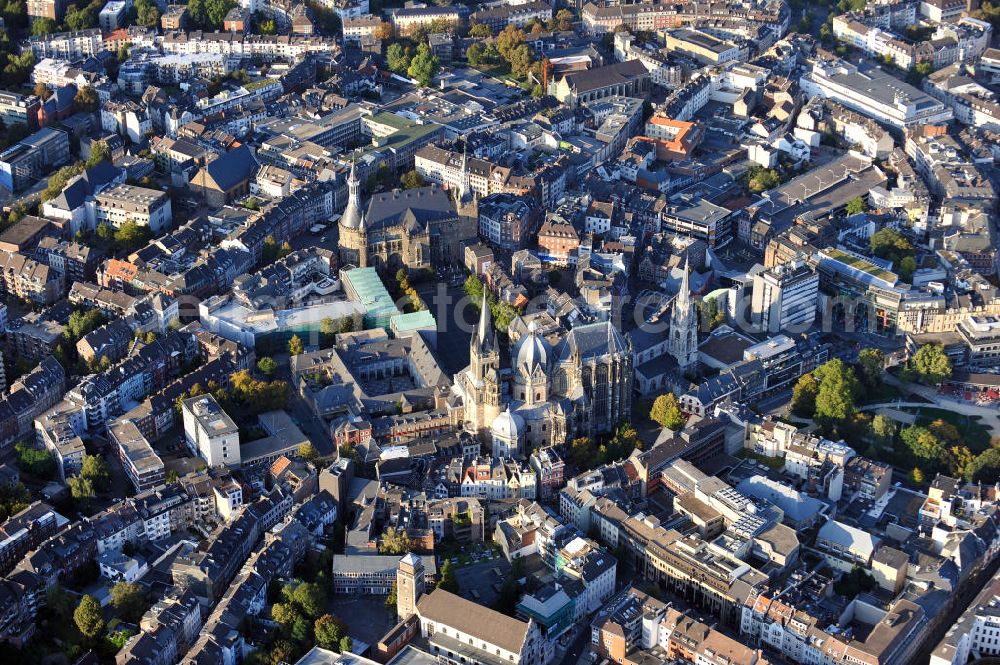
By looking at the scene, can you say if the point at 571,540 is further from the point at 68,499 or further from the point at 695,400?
the point at 68,499

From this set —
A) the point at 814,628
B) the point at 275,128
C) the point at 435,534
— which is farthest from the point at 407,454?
the point at 275,128

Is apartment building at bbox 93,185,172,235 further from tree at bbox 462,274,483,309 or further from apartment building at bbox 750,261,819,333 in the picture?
apartment building at bbox 750,261,819,333

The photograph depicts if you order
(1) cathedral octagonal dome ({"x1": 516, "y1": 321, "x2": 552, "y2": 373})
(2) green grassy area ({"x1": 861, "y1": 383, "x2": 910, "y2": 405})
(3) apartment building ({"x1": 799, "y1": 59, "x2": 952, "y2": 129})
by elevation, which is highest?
(1) cathedral octagonal dome ({"x1": 516, "y1": 321, "x2": 552, "y2": 373})

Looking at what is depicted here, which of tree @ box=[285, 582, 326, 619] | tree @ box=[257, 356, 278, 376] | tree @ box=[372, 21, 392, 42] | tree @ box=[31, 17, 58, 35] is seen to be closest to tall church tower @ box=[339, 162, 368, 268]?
tree @ box=[257, 356, 278, 376]

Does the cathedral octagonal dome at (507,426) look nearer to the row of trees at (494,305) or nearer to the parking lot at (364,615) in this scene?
the row of trees at (494,305)

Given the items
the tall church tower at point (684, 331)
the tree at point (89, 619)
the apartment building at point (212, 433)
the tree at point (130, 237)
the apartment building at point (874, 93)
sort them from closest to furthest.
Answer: the tree at point (89, 619)
the apartment building at point (212, 433)
the tall church tower at point (684, 331)
the tree at point (130, 237)
the apartment building at point (874, 93)

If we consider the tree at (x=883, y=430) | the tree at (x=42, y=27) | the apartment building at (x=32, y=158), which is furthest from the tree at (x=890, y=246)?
the tree at (x=42, y=27)
